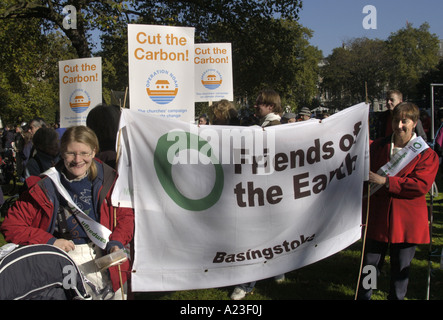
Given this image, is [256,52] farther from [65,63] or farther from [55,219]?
[55,219]

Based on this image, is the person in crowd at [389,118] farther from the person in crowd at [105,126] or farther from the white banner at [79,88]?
the white banner at [79,88]

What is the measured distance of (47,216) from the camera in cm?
285

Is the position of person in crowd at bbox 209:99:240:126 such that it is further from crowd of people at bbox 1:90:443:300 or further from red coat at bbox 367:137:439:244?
red coat at bbox 367:137:439:244

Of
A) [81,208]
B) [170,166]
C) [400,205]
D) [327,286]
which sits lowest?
[327,286]

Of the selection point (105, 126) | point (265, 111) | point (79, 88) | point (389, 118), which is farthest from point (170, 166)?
point (79, 88)

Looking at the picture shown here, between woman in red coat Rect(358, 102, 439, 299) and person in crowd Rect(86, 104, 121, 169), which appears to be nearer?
woman in red coat Rect(358, 102, 439, 299)

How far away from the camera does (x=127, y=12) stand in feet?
45.8

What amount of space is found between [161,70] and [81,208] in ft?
8.10

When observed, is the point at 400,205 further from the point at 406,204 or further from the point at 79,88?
the point at 79,88

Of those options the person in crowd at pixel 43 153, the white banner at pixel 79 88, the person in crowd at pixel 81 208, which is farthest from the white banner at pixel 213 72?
the person in crowd at pixel 81 208

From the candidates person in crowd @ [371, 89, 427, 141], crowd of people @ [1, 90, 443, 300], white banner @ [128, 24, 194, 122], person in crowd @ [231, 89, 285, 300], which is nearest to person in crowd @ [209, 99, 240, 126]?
crowd of people @ [1, 90, 443, 300]

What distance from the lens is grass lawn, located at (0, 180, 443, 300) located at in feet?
15.1

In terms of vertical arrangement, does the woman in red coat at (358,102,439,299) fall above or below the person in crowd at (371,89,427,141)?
below

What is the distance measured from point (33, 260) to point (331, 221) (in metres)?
2.17
